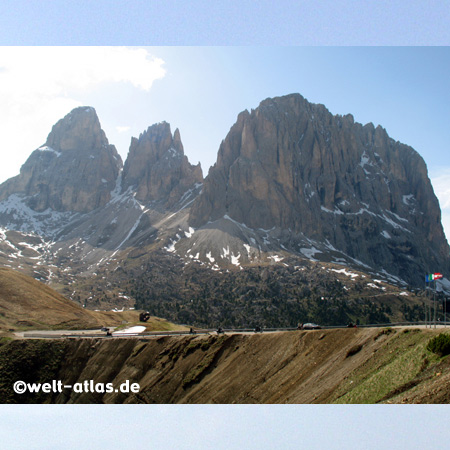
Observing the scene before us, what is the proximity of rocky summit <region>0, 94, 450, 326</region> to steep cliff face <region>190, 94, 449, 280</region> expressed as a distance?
474 millimetres

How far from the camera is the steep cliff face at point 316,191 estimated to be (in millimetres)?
160375

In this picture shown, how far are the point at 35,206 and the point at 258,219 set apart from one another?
97.9m

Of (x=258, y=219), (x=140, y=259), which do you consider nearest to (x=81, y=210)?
(x=140, y=259)

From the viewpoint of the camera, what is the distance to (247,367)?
79.6 ft

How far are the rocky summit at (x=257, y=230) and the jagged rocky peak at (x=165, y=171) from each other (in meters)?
0.50

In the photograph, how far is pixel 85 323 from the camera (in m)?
47.2

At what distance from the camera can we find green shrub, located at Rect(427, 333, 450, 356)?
1633cm

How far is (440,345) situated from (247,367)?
10443mm

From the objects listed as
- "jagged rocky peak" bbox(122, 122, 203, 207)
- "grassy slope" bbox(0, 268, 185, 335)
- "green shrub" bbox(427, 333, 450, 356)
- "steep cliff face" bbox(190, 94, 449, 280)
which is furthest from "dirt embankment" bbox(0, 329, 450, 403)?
"jagged rocky peak" bbox(122, 122, 203, 207)

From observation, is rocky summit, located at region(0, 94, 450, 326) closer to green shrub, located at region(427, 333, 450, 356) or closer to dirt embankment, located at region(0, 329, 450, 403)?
dirt embankment, located at region(0, 329, 450, 403)

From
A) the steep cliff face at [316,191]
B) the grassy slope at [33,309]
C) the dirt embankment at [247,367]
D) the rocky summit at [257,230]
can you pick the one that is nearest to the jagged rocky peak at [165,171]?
the rocky summit at [257,230]

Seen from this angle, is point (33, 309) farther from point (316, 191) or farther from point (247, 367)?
point (316, 191)

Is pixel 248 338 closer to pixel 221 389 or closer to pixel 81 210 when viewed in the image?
pixel 221 389

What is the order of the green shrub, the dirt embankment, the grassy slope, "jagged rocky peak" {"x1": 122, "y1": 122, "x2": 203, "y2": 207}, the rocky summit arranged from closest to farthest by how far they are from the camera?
the green shrub < the dirt embankment < the grassy slope < the rocky summit < "jagged rocky peak" {"x1": 122, "y1": 122, "x2": 203, "y2": 207}
